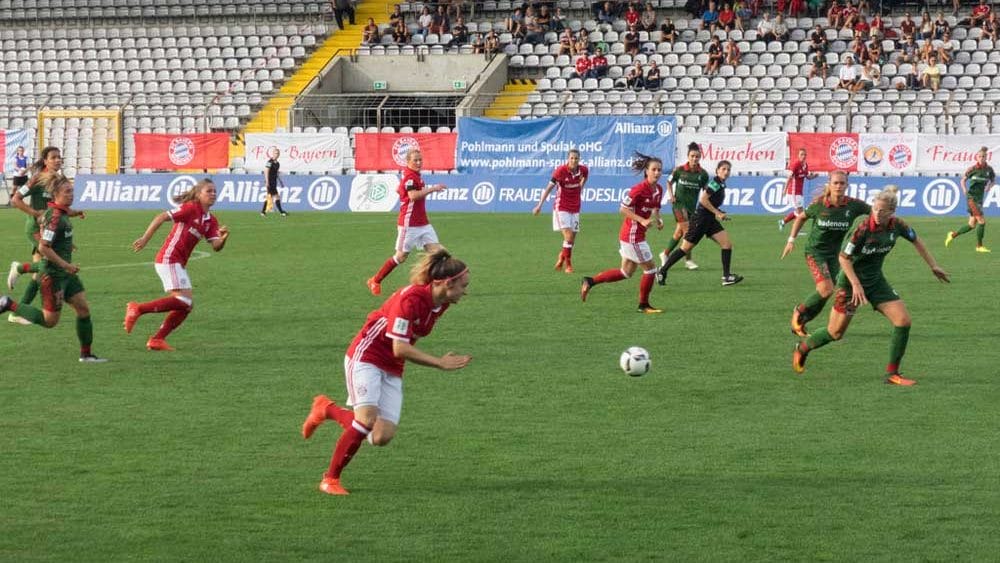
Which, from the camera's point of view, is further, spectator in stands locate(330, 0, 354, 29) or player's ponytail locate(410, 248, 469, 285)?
spectator in stands locate(330, 0, 354, 29)

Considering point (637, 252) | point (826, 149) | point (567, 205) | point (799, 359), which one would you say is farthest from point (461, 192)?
point (799, 359)

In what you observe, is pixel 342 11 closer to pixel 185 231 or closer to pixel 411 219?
pixel 411 219

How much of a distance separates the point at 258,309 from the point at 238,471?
854cm

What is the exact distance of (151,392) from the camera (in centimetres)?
1145

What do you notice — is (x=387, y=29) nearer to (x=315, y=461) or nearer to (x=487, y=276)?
(x=487, y=276)

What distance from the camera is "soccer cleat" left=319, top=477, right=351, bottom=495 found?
811 centimetres

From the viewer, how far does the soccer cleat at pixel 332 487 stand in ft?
26.6

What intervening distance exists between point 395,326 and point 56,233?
6.16 meters

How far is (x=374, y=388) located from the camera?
803 centimetres

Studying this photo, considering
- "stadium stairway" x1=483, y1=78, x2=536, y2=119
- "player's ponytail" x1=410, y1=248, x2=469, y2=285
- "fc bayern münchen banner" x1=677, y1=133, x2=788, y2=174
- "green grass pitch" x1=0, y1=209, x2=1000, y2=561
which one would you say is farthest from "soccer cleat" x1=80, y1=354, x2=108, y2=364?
"stadium stairway" x1=483, y1=78, x2=536, y2=119

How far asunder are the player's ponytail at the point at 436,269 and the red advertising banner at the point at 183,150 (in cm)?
3521

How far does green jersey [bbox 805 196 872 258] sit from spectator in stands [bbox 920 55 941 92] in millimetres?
26607

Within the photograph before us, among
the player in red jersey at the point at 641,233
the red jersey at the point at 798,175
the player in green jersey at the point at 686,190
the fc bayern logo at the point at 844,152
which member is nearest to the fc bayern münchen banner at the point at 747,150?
the fc bayern logo at the point at 844,152

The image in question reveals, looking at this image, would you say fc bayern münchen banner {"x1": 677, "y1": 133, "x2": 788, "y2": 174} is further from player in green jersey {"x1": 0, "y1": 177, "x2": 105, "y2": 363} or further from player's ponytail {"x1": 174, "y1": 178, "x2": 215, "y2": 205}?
player in green jersey {"x1": 0, "y1": 177, "x2": 105, "y2": 363}
